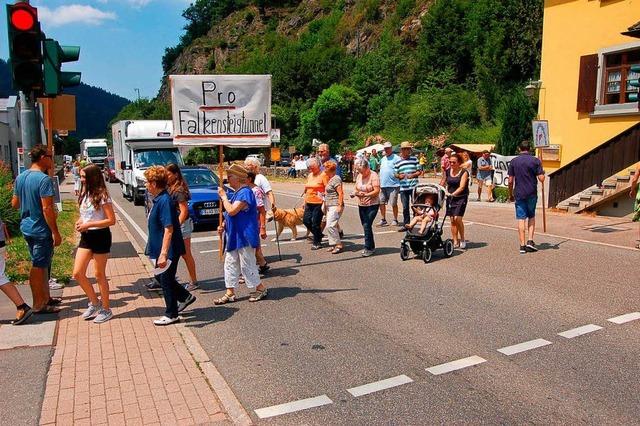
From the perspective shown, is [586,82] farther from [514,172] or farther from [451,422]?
[451,422]

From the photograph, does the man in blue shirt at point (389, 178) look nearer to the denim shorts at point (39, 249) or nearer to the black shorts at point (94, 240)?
the black shorts at point (94, 240)

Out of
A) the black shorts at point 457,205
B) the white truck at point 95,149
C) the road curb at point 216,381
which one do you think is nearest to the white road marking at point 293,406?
the road curb at point 216,381

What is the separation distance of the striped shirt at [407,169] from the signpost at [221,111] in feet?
17.1

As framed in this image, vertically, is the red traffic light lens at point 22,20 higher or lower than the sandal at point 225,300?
higher

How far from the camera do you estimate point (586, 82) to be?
56.0ft

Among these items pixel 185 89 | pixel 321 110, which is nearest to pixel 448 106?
pixel 321 110

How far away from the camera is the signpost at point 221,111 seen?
26.4 feet

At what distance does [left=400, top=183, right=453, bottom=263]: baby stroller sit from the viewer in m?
9.44

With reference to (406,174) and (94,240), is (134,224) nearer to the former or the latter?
(406,174)

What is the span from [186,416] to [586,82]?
16698mm

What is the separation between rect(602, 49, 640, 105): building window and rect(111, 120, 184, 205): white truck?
14495 mm

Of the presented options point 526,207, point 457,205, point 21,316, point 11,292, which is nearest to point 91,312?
point 21,316

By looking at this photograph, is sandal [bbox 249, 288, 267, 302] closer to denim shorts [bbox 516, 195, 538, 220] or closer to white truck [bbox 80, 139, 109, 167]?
denim shorts [bbox 516, 195, 538, 220]

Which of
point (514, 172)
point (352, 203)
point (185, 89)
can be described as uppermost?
point (185, 89)
